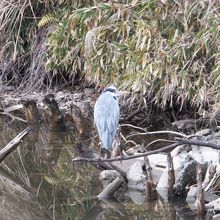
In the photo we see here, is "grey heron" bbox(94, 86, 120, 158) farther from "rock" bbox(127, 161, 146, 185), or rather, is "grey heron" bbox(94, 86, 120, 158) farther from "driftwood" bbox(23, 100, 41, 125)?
"driftwood" bbox(23, 100, 41, 125)

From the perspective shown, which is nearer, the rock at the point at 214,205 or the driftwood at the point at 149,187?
the rock at the point at 214,205

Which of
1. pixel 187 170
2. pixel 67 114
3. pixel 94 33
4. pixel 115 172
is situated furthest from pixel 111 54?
Result: pixel 187 170

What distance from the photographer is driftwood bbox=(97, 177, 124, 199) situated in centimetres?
482

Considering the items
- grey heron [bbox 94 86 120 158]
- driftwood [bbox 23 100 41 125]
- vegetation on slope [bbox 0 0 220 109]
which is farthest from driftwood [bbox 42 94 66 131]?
grey heron [bbox 94 86 120 158]

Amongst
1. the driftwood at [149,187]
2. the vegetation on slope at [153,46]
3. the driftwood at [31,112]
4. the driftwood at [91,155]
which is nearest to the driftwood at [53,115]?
the driftwood at [31,112]

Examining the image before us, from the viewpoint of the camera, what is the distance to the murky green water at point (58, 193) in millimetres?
4680

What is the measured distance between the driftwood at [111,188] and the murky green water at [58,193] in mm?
50

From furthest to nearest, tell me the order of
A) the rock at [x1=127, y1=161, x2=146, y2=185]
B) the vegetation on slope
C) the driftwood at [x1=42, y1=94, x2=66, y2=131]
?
the driftwood at [x1=42, y1=94, x2=66, y2=131]
the vegetation on slope
the rock at [x1=127, y1=161, x2=146, y2=185]

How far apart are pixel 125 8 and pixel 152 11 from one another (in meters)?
0.27

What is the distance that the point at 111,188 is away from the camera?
15.8 ft

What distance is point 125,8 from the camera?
6445mm

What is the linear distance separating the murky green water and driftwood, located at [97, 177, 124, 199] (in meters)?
0.05

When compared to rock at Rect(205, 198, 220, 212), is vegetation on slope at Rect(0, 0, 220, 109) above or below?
above

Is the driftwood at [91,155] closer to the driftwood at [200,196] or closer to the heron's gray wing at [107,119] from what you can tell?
the heron's gray wing at [107,119]
